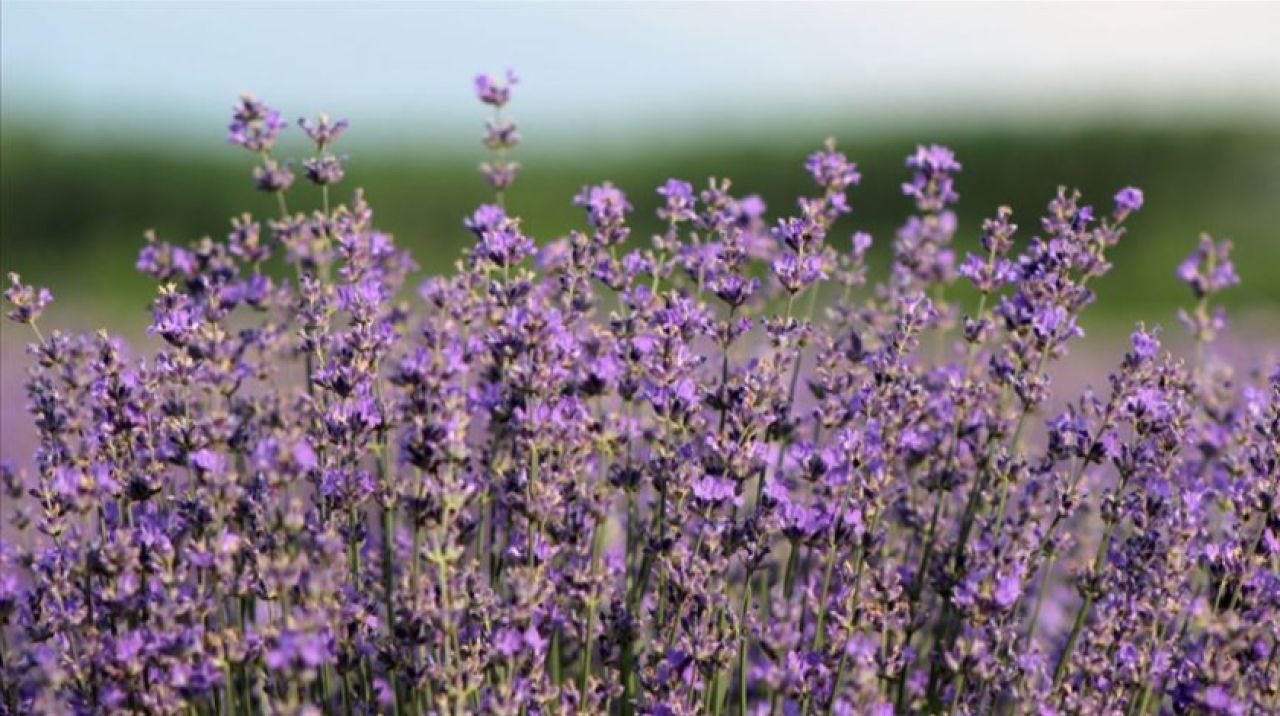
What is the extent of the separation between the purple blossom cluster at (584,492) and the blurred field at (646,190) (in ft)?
43.6

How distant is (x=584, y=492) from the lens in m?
2.71

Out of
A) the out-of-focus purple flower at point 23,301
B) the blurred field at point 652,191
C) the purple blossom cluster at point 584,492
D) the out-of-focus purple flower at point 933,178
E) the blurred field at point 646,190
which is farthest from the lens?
the blurred field at point 646,190

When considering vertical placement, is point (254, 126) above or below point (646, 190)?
below

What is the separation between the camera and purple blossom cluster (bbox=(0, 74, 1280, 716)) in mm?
2459

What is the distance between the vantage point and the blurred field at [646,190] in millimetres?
18484

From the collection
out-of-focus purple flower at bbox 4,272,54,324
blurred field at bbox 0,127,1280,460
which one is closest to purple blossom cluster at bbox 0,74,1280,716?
out-of-focus purple flower at bbox 4,272,54,324

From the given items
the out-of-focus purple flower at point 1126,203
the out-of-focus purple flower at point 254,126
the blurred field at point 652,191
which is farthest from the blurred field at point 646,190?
the out-of-focus purple flower at point 1126,203

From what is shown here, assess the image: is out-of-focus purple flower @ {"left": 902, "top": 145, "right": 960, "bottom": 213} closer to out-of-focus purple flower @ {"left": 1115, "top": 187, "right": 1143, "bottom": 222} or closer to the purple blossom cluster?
the purple blossom cluster

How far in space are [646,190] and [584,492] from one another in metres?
18.5

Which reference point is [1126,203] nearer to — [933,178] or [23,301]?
[933,178]

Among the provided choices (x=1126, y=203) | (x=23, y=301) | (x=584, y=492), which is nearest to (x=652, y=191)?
(x=1126, y=203)

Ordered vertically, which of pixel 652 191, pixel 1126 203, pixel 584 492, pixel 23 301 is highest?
pixel 652 191

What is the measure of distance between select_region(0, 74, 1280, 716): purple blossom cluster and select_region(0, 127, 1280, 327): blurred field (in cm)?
1330

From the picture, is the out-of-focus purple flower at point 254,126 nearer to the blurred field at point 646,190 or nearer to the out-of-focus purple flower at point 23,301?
the out-of-focus purple flower at point 23,301
